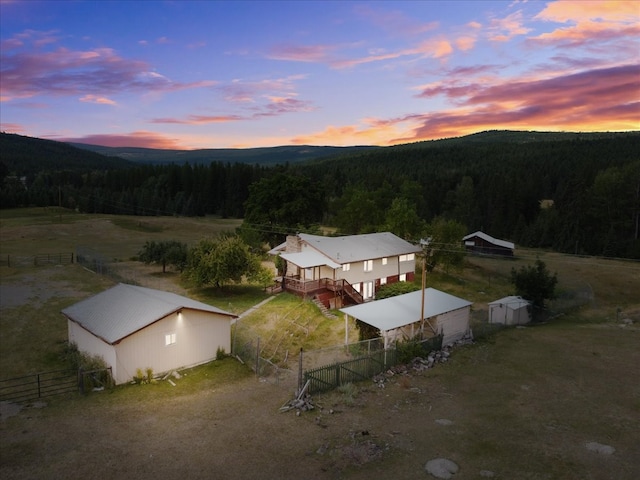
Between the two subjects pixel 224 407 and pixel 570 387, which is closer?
pixel 224 407

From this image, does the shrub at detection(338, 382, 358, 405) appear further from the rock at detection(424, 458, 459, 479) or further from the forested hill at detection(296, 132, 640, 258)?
the forested hill at detection(296, 132, 640, 258)

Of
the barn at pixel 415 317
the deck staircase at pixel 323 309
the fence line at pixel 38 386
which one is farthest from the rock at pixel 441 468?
the deck staircase at pixel 323 309

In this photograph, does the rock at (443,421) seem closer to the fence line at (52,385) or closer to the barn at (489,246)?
the fence line at (52,385)

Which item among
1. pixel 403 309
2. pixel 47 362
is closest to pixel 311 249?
pixel 403 309

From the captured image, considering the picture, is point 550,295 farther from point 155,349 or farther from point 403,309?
point 155,349

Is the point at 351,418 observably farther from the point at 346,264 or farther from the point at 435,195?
the point at 435,195

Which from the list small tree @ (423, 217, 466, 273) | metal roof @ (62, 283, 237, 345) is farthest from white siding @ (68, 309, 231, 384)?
small tree @ (423, 217, 466, 273)

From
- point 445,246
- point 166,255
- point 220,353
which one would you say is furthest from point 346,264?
point 166,255
